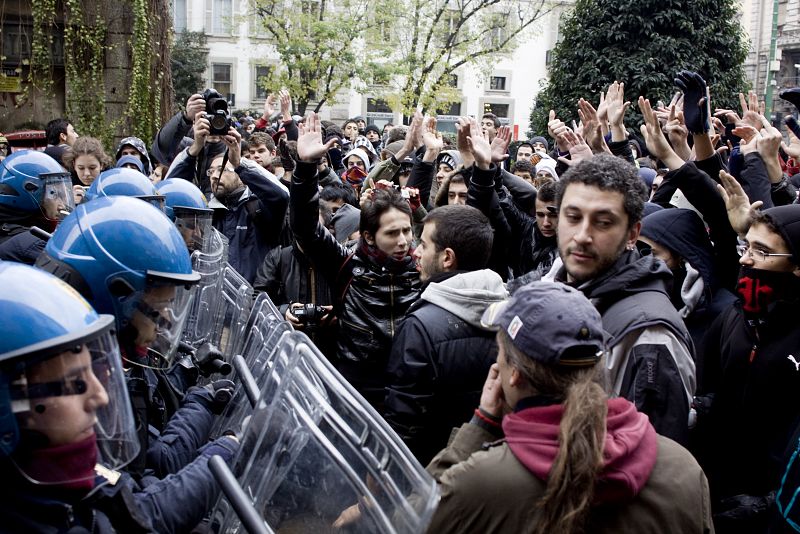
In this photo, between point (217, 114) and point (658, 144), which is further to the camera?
point (217, 114)

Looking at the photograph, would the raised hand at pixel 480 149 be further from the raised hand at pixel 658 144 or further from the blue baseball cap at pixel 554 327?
the blue baseball cap at pixel 554 327

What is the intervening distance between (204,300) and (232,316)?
→ 21 cm

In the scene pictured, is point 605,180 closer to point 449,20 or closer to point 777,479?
point 777,479

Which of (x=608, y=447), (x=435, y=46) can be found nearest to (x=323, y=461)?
(x=608, y=447)

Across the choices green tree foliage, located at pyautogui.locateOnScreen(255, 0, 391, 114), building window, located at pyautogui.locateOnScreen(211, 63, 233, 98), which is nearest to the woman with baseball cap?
green tree foliage, located at pyautogui.locateOnScreen(255, 0, 391, 114)

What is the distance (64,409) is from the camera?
1729 millimetres

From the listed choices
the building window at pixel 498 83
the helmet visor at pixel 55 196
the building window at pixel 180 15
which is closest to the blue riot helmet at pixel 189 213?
the helmet visor at pixel 55 196

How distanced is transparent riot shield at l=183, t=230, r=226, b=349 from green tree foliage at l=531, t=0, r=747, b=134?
35.2ft

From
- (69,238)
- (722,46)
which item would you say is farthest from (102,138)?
(722,46)

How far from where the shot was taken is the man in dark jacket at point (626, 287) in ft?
8.27

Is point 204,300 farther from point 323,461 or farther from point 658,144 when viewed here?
point 658,144

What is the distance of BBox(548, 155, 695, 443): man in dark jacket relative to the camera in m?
2.52

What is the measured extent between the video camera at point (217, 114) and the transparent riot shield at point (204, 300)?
5.77ft

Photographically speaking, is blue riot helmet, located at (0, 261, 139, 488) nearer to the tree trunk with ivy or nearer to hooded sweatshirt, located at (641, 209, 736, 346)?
hooded sweatshirt, located at (641, 209, 736, 346)
